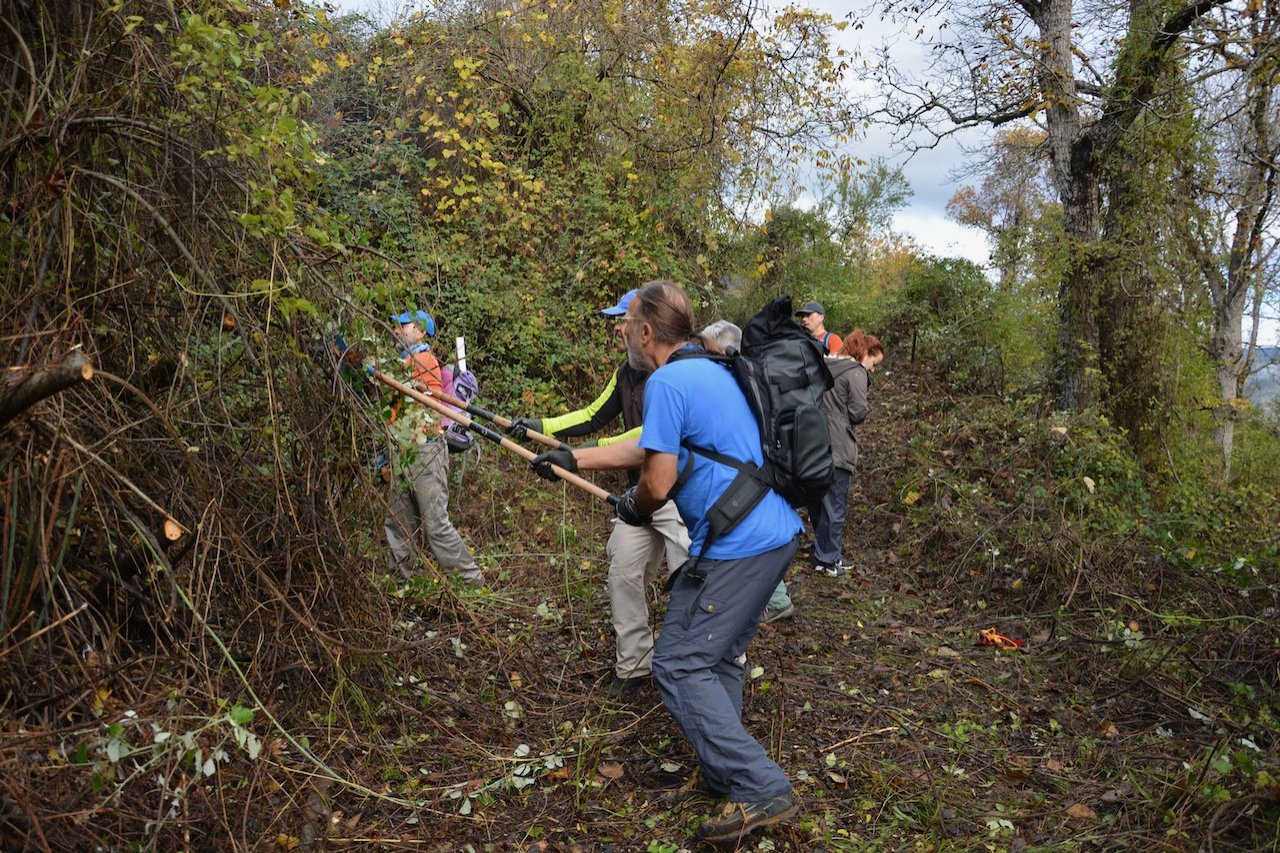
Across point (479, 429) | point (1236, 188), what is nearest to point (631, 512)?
point (479, 429)

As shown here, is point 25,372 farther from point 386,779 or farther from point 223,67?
point 386,779

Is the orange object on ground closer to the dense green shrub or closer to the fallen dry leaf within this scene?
the dense green shrub

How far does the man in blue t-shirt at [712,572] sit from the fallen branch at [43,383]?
1963 mm

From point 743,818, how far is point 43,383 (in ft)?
9.11

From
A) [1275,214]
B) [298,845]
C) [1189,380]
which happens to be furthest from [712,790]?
[1275,214]

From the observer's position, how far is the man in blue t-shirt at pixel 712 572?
3.70 meters

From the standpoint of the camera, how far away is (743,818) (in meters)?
3.60

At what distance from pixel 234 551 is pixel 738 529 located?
193cm

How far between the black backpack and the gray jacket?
131 inches

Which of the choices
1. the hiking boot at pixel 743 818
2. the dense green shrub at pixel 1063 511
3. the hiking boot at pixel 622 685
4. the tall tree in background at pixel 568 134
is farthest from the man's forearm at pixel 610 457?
the tall tree in background at pixel 568 134

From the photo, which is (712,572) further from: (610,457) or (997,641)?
(997,641)

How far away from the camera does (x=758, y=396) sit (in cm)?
402

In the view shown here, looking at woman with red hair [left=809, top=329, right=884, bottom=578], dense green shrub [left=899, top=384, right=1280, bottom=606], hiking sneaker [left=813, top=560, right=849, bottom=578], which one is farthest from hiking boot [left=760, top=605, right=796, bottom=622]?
dense green shrub [left=899, top=384, right=1280, bottom=606]

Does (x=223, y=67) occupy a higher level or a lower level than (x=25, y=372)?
higher
